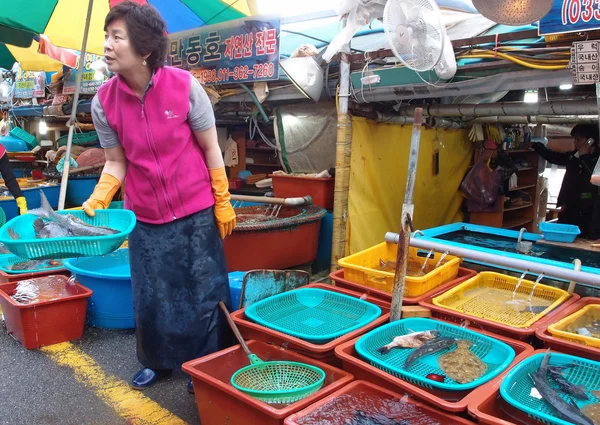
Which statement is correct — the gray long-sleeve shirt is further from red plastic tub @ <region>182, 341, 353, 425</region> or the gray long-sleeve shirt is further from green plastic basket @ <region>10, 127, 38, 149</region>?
green plastic basket @ <region>10, 127, 38, 149</region>

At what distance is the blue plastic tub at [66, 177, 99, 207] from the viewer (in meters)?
9.12

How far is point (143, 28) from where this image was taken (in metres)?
2.75

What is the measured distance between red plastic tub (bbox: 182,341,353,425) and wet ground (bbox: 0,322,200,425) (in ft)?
1.89

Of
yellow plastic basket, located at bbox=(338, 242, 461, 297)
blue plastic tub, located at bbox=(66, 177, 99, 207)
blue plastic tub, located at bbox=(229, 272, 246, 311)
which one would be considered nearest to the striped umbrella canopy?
blue plastic tub, located at bbox=(66, 177, 99, 207)

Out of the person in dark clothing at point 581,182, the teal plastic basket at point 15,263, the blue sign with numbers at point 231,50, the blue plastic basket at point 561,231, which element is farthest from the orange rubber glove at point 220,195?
the person in dark clothing at point 581,182

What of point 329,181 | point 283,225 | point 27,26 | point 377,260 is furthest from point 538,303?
point 27,26

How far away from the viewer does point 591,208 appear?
6.50 m

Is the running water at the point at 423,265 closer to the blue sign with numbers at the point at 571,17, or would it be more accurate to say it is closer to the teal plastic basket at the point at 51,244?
the blue sign with numbers at the point at 571,17

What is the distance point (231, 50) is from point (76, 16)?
2165mm

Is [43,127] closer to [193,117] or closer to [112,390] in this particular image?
[112,390]

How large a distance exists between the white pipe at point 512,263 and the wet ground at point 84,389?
218 cm

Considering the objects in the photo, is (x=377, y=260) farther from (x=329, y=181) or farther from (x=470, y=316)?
(x=329, y=181)

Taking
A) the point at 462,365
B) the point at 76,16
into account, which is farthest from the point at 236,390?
the point at 76,16

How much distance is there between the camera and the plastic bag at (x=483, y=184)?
7.33 metres
